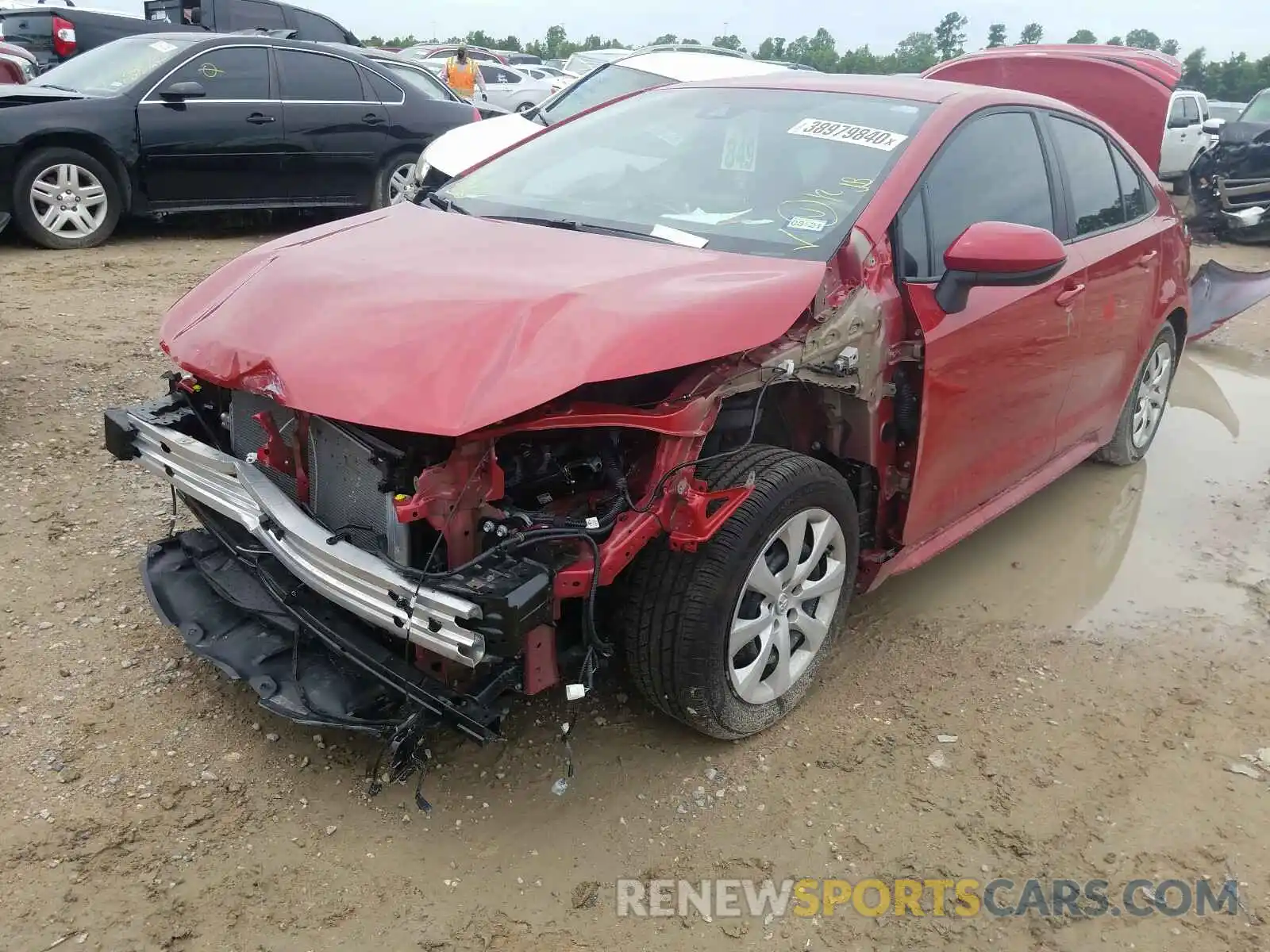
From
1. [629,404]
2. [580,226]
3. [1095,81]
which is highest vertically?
[1095,81]

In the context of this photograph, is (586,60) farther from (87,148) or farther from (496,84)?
(87,148)

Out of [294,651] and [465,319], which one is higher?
[465,319]

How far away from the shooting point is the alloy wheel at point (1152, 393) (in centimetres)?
491

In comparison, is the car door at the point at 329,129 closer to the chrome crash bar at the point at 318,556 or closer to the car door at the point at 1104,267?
the chrome crash bar at the point at 318,556

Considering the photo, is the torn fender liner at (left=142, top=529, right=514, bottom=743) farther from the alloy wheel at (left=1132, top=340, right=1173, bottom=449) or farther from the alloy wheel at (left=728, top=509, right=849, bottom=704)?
the alloy wheel at (left=1132, top=340, right=1173, bottom=449)

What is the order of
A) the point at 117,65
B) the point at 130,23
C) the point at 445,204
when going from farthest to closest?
the point at 130,23 < the point at 117,65 < the point at 445,204

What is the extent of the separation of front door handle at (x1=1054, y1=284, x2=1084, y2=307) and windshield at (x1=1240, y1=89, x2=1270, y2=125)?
1511 centimetres

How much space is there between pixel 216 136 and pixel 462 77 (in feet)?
29.8

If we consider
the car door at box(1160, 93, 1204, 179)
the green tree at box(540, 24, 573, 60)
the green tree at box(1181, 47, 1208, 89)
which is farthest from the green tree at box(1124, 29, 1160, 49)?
the car door at box(1160, 93, 1204, 179)

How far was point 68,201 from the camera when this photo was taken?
733cm

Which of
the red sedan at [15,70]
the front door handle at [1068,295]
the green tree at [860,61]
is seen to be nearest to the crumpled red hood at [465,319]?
the front door handle at [1068,295]

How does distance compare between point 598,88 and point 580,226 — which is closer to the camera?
point 580,226

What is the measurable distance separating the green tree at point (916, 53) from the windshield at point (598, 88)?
54.8 m

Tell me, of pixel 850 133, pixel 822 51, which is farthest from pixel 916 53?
pixel 850 133
